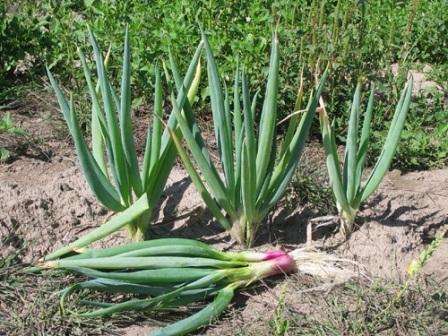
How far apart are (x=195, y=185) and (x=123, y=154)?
32cm

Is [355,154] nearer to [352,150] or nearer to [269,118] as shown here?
[352,150]

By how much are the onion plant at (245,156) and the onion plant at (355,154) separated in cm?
13

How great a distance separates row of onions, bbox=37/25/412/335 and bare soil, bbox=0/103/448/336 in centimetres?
12

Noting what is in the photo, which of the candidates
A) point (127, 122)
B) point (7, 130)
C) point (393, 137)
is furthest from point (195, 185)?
point (7, 130)

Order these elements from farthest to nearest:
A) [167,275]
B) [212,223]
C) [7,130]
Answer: [7,130], [212,223], [167,275]

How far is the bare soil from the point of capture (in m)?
3.64

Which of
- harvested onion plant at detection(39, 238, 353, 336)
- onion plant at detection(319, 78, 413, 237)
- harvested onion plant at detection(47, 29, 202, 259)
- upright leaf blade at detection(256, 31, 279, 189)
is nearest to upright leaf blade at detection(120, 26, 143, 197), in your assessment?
harvested onion plant at detection(47, 29, 202, 259)

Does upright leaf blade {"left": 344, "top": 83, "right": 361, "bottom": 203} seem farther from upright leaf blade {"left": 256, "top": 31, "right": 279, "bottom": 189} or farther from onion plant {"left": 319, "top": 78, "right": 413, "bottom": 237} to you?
upright leaf blade {"left": 256, "top": 31, "right": 279, "bottom": 189}

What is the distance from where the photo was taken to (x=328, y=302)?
334 centimetres

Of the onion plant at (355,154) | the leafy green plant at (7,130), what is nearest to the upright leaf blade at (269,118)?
the onion plant at (355,154)

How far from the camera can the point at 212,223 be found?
12.9 feet

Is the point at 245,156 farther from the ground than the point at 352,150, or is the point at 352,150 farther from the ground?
the point at 245,156

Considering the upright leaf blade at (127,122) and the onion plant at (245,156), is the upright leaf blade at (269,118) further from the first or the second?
the upright leaf blade at (127,122)

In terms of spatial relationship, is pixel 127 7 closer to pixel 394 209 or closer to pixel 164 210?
pixel 164 210
